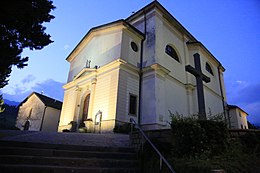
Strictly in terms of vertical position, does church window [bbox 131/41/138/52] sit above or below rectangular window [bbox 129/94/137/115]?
above

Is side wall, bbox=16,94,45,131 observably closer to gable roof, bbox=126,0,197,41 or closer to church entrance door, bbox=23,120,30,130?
church entrance door, bbox=23,120,30,130

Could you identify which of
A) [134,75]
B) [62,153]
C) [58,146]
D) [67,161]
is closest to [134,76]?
[134,75]

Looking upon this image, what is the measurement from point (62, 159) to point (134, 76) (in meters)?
9.62

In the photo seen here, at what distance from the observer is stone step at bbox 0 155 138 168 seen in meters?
4.07

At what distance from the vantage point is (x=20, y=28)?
5641mm

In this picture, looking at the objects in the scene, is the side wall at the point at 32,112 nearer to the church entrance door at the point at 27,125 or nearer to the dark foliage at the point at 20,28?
the church entrance door at the point at 27,125

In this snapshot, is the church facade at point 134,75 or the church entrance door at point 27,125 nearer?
the church facade at point 134,75

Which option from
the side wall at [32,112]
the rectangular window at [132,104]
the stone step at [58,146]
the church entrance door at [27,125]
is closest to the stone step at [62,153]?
the stone step at [58,146]

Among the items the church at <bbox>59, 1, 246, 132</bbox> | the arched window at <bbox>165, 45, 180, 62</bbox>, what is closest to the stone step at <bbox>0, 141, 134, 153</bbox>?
the church at <bbox>59, 1, 246, 132</bbox>

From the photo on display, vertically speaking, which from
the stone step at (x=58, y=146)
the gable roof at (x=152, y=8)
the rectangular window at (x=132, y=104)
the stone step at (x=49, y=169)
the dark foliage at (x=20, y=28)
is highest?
the gable roof at (x=152, y=8)

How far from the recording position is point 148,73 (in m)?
13.3

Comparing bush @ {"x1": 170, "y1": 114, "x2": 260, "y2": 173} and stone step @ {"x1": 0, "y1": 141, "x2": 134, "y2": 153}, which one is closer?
bush @ {"x1": 170, "y1": 114, "x2": 260, "y2": 173}

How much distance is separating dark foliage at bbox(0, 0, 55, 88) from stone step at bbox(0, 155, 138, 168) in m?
2.85

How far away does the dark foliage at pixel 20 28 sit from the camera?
4859 millimetres
